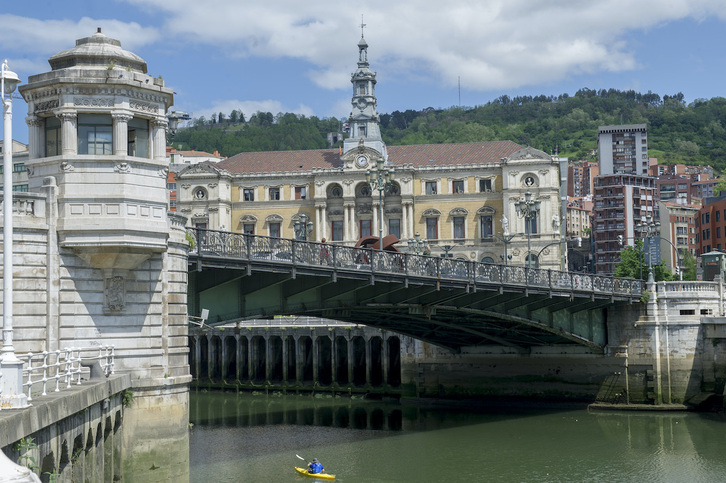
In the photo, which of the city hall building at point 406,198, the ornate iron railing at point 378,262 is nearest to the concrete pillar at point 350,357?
the ornate iron railing at point 378,262

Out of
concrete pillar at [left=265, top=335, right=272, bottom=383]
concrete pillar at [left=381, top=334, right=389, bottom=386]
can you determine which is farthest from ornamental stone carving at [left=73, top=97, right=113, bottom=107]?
concrete pillar at [left=265, top=335, right=272, bottom=383]

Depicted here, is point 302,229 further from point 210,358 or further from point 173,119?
point 173,119

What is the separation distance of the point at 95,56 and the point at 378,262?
16.4 metres

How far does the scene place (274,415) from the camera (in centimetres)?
6144

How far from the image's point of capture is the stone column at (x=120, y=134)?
28031 mm

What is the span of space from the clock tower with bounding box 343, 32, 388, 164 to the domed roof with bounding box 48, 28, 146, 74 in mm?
91942

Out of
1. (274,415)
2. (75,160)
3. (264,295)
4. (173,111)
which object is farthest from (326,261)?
(274,415)

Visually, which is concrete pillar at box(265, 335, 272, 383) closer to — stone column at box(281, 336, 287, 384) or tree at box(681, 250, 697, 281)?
stone column at box(281, 336, 287, 384)

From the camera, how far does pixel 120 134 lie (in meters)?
28.1

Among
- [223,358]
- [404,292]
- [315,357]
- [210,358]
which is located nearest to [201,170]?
[210,358]

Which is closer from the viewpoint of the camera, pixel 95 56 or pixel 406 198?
pixel 95 56

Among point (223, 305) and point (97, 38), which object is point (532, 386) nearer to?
point (223, 305)

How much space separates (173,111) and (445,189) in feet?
282

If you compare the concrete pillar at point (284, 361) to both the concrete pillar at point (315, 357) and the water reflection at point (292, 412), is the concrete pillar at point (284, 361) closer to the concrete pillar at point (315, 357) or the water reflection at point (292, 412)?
the concrete pillar at point (315, 357)
